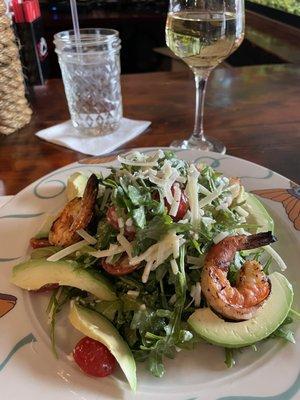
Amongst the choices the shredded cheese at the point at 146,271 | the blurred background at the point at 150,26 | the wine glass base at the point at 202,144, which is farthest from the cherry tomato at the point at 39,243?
the blurred background at the point at 150,26

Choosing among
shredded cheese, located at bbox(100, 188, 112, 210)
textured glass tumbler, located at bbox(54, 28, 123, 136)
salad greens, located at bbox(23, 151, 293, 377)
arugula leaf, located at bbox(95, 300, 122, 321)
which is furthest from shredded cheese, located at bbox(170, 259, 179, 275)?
textured glass tumbler, located at bbox(54, 28, 123, 136)

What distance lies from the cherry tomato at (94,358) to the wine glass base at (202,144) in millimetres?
790

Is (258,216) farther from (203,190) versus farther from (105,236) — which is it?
(105,236)

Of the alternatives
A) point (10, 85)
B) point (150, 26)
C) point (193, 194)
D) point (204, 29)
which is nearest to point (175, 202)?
point (193, 194)

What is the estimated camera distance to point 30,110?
1.53m

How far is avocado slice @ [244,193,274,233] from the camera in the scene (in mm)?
884

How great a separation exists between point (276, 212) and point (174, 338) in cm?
41

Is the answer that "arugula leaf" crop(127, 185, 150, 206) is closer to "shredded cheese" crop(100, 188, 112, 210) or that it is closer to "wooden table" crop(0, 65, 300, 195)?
"shredded cheese" crop(100, 188, 112, 210)

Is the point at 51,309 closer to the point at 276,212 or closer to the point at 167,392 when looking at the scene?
the point at 167,392

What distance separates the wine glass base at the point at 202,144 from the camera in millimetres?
1326

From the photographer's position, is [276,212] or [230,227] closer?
[230,227]

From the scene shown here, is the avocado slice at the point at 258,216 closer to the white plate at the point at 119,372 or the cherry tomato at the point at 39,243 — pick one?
the white plate at the point at 119,372

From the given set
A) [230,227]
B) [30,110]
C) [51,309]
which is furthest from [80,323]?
[30,110]

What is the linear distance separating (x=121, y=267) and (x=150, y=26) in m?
3.64
